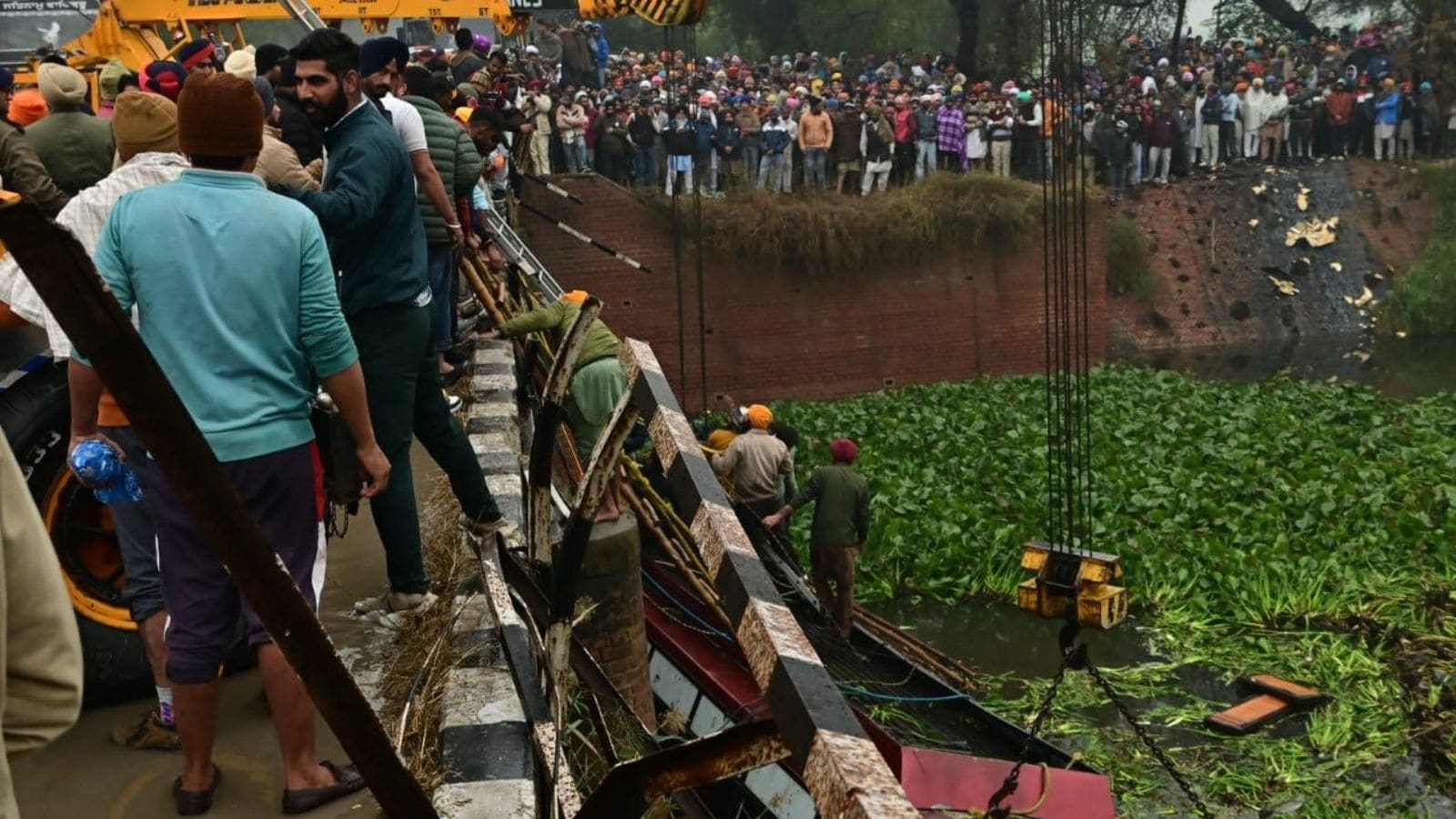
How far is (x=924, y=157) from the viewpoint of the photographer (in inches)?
963

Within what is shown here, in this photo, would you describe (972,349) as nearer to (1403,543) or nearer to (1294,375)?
(1294,375)

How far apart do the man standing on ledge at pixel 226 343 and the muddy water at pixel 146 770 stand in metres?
0.26

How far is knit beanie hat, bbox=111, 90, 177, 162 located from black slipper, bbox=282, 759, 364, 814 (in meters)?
1.46

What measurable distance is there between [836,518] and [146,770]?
8.40m

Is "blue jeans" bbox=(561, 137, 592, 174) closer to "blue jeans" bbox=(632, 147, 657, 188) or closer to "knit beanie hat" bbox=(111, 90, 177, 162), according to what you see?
"blue jeans" bbox=(632, 147, 657, 188)

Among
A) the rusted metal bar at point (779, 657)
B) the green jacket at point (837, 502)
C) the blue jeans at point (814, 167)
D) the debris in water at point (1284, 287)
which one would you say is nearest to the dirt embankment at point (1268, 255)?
the debris in water at point (1284, 287)

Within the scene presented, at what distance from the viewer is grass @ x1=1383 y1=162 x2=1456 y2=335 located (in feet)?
86.1

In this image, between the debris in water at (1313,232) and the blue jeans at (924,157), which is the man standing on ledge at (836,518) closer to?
the blue jeans at (924,157)

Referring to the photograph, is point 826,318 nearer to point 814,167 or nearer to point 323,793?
point 814,167

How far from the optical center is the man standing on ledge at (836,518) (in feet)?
39.1

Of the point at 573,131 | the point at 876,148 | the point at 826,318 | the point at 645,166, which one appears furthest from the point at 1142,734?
the point at 876,148

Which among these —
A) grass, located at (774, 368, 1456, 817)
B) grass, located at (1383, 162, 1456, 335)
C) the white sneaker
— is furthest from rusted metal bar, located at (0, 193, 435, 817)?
grass, located at (1383, 162, 1456, 335)

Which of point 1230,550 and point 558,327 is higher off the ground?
point 558,327

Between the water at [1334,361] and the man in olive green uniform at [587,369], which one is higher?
the man in olive green uniform at [587,369]
